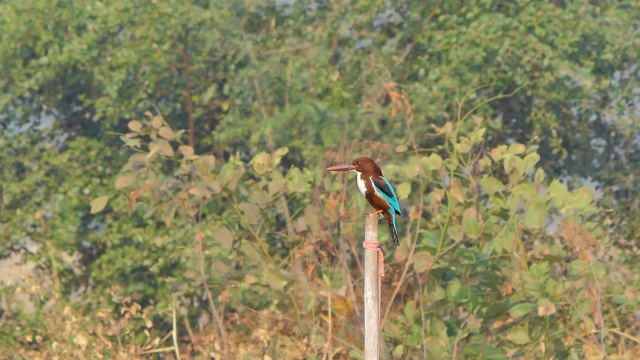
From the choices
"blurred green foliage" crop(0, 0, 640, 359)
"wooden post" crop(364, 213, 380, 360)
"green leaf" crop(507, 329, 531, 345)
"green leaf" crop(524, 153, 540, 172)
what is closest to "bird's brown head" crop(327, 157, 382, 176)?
"wooden post" crop(364, 213, 380, 360)

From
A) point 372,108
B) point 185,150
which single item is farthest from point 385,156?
point 185,150

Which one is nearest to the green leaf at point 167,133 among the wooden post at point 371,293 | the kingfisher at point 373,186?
the kingfisher at point 373,186

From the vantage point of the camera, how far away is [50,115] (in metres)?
16.4

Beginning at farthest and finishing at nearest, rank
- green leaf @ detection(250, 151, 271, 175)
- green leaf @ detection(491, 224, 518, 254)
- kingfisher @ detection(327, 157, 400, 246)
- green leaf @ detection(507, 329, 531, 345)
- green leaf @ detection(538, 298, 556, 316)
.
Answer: green leaf @ detection(250, 151, 271, 175), green leaf @ detection(507, 329, 531, 345), green leaf @ detection(491, 224, 518, 254), green leaf @ detection(538, 298, 556, 316), kingfisher @ detection(327, 157, 400, 246)

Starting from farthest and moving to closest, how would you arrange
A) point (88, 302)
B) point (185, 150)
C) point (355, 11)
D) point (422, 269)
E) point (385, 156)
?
1. point (355, 11)
2. point (88, 302)
3. point (385, 156)
4. point (185, 150)
5. point (422, 269)

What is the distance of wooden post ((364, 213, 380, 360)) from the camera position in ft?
23.7

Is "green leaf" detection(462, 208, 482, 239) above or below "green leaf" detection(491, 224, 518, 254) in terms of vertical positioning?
above

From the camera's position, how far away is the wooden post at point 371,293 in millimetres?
7238

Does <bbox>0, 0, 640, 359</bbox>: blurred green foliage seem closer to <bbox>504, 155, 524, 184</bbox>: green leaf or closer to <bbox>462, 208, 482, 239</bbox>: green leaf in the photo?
<bbox>504, 155, 524, 184</bbox>: green leaf

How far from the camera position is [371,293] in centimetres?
729

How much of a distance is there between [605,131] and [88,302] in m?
6.95

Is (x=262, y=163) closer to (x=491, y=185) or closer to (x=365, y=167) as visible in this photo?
(x=491, y=185)

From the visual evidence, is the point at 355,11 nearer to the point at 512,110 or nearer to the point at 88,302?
the point at 512,110

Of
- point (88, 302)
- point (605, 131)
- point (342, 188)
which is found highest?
point (342, 188)
